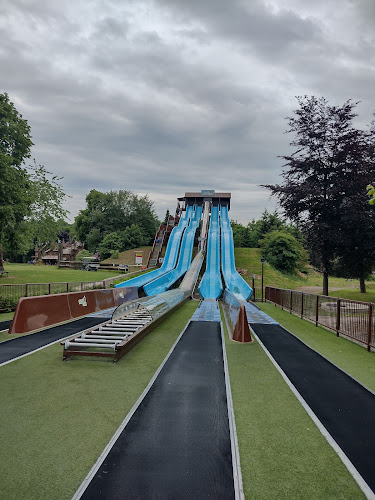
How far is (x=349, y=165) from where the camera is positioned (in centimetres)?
2086

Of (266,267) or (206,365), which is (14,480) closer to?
(206,365)

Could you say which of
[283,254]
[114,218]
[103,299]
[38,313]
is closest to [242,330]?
[38,313]

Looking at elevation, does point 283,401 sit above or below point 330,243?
below

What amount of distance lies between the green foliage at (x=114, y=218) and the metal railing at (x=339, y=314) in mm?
37676

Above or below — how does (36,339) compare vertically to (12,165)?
below

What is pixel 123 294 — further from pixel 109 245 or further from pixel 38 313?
pixel 109 245

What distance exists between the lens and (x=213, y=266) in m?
33.7

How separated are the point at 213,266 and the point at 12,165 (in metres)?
20.4

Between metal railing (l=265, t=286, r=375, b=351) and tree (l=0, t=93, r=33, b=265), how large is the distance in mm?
18387

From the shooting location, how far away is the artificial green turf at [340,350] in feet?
23.9

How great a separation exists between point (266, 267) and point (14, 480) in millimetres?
37785

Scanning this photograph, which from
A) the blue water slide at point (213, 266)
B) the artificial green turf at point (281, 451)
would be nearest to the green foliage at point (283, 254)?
the blue water slide at point (213, 266)

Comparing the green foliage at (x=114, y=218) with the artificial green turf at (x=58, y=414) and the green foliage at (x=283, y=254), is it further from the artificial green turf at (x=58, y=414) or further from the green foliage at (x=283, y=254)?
the artificial green turf at (x=58, y=414)

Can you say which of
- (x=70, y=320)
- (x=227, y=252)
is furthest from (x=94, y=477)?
(x=227, y=252)
